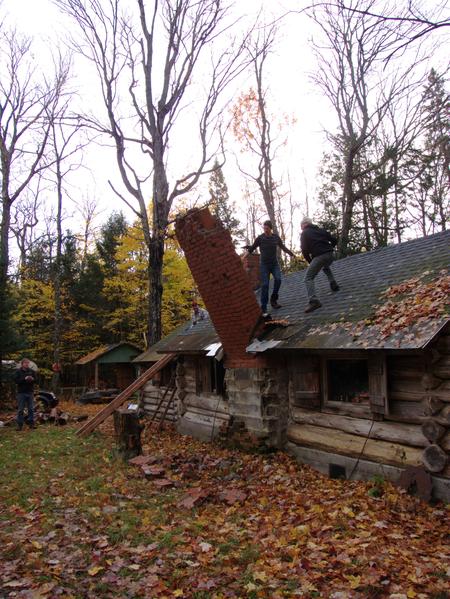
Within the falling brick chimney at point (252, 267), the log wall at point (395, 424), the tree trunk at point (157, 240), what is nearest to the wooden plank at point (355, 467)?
the log wall at point (395, 424)

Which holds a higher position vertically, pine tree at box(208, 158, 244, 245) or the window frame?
pine tree at box(208, 158, 244, 245)

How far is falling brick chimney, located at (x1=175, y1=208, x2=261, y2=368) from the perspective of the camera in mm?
9945

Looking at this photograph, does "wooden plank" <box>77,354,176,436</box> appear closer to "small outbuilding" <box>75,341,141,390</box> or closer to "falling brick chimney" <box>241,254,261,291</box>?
"falling brick chimney" <box>241,254,261,291</box>

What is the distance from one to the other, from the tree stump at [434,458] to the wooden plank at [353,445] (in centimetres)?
26

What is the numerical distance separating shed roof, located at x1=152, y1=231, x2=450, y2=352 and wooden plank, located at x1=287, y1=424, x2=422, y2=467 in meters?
1.73

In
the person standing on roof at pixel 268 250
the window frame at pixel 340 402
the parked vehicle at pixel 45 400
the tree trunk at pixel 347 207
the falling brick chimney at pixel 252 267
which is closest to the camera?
the window frame at pixel 340 402

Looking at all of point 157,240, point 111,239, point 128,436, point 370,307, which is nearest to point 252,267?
point 157,240

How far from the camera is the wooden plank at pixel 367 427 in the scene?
7.30 m

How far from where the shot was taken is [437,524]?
5.98 meters

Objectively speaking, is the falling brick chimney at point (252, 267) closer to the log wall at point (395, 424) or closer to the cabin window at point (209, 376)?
Answer: the cabin window at point (209, 376)

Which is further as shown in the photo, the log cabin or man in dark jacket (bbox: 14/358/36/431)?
man in dark jacket (bbox: 14/358/36/431)

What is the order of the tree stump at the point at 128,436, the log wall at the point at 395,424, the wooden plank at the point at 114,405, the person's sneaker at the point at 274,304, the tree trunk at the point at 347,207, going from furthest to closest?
1. the tree trunk at the point at 347,207
2. the wooden plank at the point at 114,405
3. the person's sneaker at the point at 274,304
4. the tree stump at the point at 128,436
5. the log wall at the point at 395,424

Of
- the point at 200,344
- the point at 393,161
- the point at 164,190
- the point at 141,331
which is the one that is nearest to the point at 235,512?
the point at 200,344

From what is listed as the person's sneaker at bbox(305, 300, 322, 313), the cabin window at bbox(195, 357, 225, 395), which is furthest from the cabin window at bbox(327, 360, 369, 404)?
the cabin window at bbox(195, 357, 225, 395)
